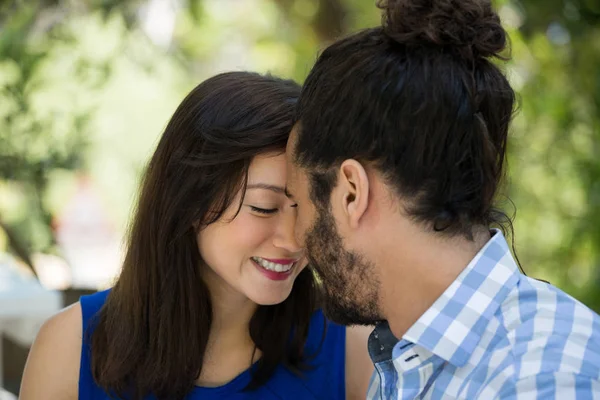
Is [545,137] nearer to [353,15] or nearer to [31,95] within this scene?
[353,15]

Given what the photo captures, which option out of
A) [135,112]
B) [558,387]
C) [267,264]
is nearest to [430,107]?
[558,387]

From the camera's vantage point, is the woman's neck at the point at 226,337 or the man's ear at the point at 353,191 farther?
the woman's neck at the point at 226,337

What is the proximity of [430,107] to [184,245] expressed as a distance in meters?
0.88

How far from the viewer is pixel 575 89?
398 cm

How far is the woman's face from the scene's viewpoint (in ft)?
6.81

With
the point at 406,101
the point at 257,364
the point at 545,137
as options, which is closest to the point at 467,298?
the point at 406,101

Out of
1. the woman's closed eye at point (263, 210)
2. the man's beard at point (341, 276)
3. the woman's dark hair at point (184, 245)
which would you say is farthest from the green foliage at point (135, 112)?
the man's beard at point (341, 276)

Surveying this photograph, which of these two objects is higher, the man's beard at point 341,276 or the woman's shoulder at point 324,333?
the man's beard at point 341,276

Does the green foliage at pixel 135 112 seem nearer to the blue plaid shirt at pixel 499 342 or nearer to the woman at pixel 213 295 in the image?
the woman at pixel 213 295

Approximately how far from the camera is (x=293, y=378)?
2373 mm

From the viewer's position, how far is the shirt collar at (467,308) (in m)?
1.56

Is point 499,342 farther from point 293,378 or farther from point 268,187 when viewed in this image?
point 293,378

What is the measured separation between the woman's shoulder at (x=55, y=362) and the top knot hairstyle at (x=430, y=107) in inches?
38.6

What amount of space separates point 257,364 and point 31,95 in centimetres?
194
